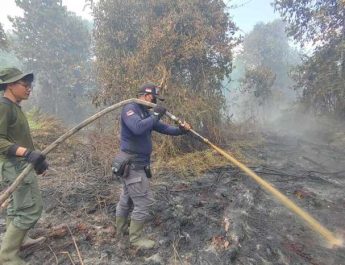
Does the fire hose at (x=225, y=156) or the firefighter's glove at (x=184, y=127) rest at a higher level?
the firefighter's glove at (x=184, y=127)

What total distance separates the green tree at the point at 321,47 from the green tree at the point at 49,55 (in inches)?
622

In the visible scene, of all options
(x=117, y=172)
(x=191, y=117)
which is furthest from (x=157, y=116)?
(x=191, y=117)

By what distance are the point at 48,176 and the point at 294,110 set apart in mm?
16825

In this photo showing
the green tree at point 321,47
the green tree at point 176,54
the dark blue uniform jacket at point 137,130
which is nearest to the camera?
the dark blue uniform jacket at point 137,130

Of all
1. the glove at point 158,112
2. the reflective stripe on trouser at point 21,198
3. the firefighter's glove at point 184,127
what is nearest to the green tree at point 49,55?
the firefighter's glove at point 184,127

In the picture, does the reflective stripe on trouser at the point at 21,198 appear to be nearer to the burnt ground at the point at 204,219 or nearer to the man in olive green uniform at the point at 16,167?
the man in olive green uniform at the point at 16,167

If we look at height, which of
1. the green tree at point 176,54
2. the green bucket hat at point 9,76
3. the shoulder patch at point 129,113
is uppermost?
the green tree at point 176,54

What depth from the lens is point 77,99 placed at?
2738 cm

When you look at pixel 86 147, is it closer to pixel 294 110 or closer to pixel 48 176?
pixel 48 176

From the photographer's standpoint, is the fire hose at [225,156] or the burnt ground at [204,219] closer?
the fire hose at [225,156]

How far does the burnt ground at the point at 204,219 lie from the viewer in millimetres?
4426

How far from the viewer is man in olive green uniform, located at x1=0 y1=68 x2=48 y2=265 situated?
3786 mm

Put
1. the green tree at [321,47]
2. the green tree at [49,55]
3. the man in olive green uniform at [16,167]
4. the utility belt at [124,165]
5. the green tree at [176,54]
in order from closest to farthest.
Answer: the man in olive green uniform at [16,167]
the utility belt at [124,165]
the green tree at [176,54]
the green tree at [321,47]
the green tree at [49,55]

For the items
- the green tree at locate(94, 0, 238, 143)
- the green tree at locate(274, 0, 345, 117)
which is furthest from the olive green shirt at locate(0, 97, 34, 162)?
the green tree at locate(274, 0, 345, 117)
